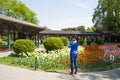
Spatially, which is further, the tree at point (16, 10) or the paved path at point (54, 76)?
the tree at point (16, 10)

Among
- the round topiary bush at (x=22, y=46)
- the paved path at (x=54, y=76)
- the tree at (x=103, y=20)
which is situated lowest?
the paved path at (x=54, y=76)

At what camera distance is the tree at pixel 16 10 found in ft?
230

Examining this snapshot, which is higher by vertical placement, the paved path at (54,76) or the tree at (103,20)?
the tree at (103,20)

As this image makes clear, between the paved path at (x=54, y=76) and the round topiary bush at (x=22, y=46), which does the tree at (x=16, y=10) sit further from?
the paved path at (x=54, y=76)

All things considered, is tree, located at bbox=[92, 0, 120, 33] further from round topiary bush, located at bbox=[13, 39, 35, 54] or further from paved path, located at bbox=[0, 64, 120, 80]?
paved path, located at bbox=[0, 64, 120, 80]

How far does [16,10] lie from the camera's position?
74.4 meters

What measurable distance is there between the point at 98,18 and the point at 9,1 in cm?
2656

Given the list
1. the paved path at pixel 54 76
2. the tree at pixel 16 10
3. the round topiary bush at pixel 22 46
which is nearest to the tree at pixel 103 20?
the tree at pixel 16 10

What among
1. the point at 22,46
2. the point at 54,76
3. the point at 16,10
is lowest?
the point at 54,76

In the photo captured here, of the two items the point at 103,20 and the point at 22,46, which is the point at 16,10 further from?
the point at 22,46

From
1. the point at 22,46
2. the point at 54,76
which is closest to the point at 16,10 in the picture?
the point at 22,46

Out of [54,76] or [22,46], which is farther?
[22,46]

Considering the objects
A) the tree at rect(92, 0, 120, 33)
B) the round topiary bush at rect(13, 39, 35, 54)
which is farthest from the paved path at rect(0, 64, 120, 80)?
the tree at rect(92, 0, 120, 33)

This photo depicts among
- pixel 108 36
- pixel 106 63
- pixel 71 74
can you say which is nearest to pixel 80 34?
pixel 108 36
